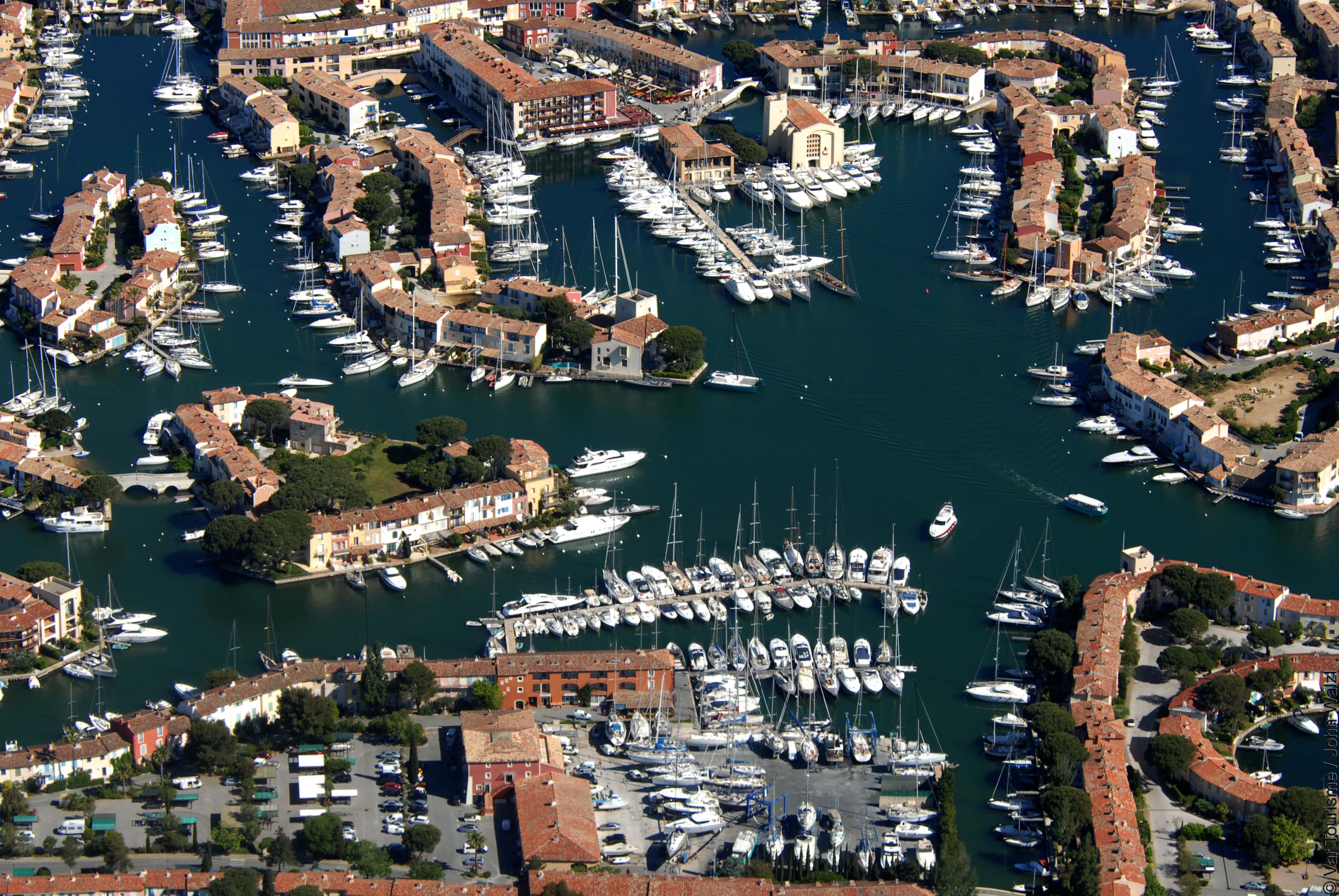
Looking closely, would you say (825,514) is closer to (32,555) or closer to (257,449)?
(257,449)

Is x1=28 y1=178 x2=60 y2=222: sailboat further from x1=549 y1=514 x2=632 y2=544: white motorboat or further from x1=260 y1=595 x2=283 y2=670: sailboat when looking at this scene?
x1=549 y1=514 x2=632 y2=544: white motorboat

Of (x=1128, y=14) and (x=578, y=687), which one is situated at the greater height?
(x=1128, y=14)

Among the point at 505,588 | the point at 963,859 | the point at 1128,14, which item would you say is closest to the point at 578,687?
the point at 505,588

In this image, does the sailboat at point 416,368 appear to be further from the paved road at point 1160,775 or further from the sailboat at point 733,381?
the paved road at point 1160,775

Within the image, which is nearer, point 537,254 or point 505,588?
point 505,588

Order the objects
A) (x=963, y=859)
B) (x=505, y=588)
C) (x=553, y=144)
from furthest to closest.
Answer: (x=553, y=144)
(x=505, y=588)
(x=963, y=859)

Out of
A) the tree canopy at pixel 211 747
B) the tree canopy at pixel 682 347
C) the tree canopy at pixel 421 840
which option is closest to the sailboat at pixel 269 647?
the tree canopy at pixel 211 747

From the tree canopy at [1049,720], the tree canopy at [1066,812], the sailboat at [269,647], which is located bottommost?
the sailboat at [269,647]

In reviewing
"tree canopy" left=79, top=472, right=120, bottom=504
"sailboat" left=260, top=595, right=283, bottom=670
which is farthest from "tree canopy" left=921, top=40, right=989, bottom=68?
"sailboat" left=260, top=595, right=283, bottom=670
